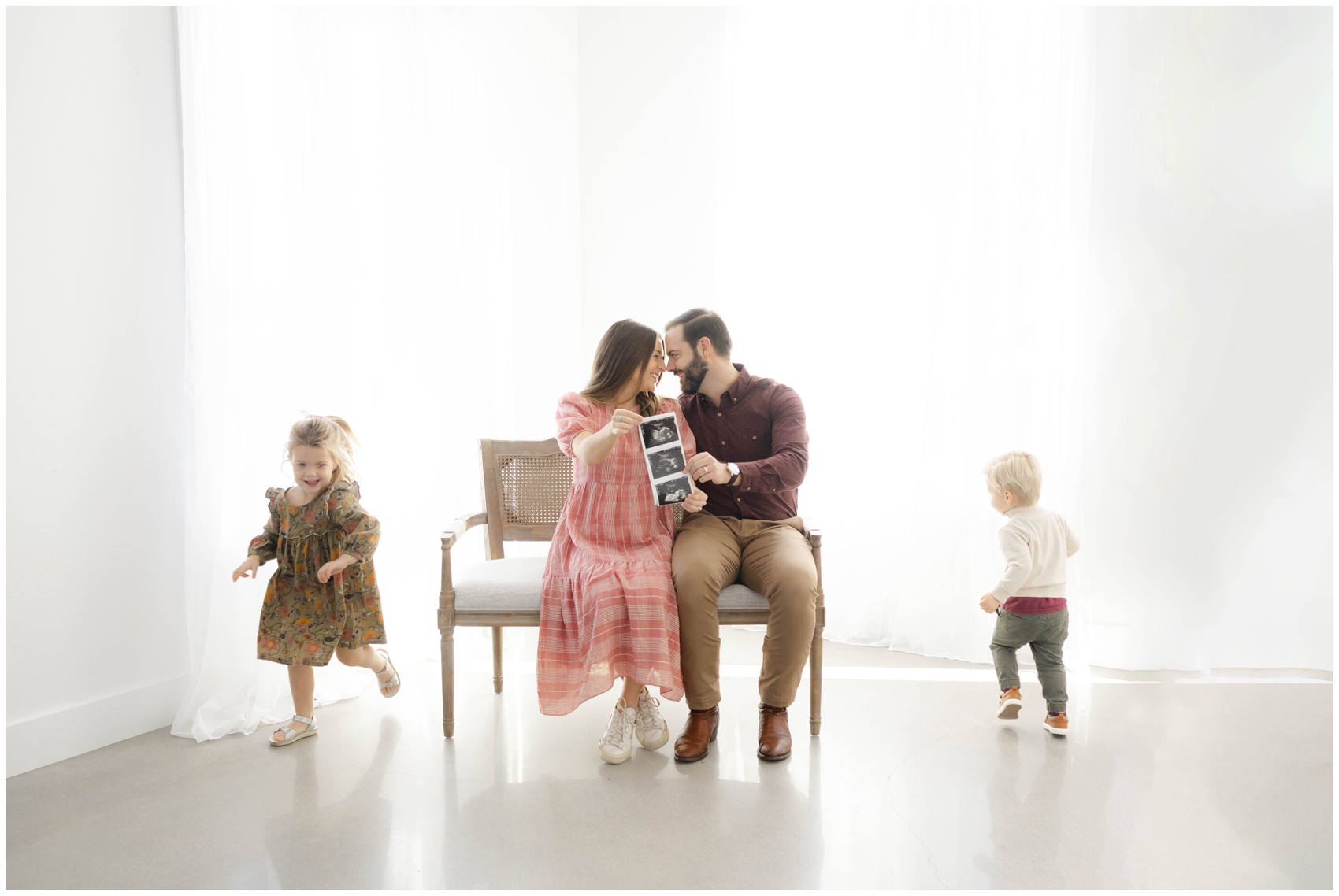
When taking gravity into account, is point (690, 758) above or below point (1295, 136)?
below

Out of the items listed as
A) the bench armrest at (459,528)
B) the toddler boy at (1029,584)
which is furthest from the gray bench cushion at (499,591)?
the toddler boy at (1029,584)

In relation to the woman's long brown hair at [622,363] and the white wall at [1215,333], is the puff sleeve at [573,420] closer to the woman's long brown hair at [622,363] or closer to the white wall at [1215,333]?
the woman's long brown hair at [622,363]

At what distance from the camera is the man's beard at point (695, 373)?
279cm

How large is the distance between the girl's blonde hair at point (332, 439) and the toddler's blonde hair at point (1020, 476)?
1.99 metres

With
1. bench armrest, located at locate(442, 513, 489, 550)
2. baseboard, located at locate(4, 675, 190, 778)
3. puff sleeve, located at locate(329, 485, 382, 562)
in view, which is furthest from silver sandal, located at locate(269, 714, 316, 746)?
bench armrest, located at locate(442, 513, 489, 550)

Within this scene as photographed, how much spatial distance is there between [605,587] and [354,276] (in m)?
1.53

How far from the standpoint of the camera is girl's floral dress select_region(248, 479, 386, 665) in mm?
2572

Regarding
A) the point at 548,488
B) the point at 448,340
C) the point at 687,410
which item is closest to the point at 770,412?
the point at 687,410

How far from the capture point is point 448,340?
3.46m

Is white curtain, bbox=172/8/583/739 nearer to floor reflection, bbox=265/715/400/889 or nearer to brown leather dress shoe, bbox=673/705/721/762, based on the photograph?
floor reflection, bbox=265/715/400/889

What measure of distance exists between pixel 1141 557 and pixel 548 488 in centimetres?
225

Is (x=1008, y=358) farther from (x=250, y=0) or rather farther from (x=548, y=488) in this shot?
(x=250, y=0)

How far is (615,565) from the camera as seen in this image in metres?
2.50

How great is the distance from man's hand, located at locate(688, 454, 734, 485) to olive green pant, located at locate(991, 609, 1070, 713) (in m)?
1.00
